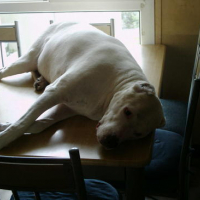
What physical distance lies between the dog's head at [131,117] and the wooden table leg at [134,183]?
0.11m

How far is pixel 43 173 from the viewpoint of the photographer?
2.74 feet

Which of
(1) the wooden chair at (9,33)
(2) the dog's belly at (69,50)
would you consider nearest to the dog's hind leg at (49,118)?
(2) the dog's belly at (69,50)

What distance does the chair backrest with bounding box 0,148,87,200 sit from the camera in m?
0.81

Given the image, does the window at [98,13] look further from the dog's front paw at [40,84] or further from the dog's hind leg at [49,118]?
the dog's hind leg at [49,118]

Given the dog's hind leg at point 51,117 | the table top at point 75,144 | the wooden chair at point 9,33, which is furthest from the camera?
the wooden chair at point 9,33

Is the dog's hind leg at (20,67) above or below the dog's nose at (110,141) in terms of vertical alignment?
above

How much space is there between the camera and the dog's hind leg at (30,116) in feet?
3.68

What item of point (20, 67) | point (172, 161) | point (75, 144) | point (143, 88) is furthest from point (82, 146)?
point (20, 67)

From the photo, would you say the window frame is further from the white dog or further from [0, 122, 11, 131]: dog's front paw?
[0, 122, 11, 131]: dog's front paw

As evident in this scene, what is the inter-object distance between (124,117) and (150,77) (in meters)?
0.75

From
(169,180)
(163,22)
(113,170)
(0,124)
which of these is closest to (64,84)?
(0,124)

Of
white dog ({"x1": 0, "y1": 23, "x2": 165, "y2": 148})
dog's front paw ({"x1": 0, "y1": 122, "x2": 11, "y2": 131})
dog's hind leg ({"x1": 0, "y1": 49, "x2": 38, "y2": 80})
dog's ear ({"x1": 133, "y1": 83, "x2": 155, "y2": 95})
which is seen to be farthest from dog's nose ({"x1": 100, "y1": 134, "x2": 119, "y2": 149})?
dog's hind leg ({"x1": 0, "y1": 49, "x2": 38, "y2": 80})

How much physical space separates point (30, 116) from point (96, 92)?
29 centimetres

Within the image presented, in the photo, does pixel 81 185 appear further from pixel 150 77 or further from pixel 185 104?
pixel 185 104
